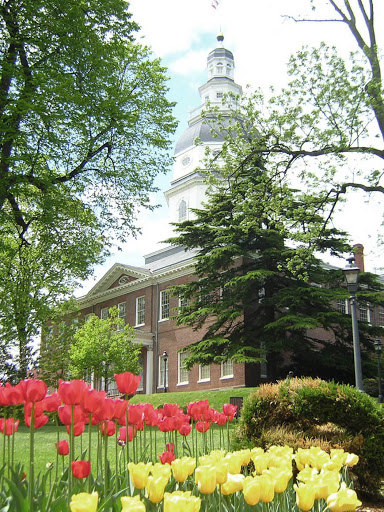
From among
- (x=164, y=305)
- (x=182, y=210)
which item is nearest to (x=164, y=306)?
(x=164, y=305)

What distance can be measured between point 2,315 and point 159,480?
29.1m

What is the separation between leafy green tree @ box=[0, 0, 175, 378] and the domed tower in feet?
75.6

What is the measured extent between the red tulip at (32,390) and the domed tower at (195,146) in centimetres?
4191

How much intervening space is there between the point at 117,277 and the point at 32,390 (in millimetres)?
40535

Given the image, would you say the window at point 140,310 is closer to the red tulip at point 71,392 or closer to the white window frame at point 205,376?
the white window frame at point 205,376

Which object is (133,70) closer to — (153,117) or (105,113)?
(153,117)

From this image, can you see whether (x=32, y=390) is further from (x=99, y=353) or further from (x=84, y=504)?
(x=99, y=353)

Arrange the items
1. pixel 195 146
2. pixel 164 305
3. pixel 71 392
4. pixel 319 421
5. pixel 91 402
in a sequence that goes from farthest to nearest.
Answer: pixel 195 146, pixel 164 305, pixel 319 421, pixel 91 402, pixel 71 392

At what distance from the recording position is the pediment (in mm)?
40906

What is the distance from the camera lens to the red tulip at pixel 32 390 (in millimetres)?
3080

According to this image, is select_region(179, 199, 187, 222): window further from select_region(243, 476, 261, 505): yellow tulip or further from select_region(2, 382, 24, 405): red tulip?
select_region(243, 476, 261, 505): yellow tulip

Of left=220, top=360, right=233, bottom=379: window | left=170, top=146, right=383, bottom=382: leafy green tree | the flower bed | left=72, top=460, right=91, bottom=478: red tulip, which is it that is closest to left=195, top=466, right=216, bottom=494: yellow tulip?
the flower bed

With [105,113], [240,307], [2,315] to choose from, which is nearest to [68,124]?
[105,113]

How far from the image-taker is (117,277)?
4331 cm
